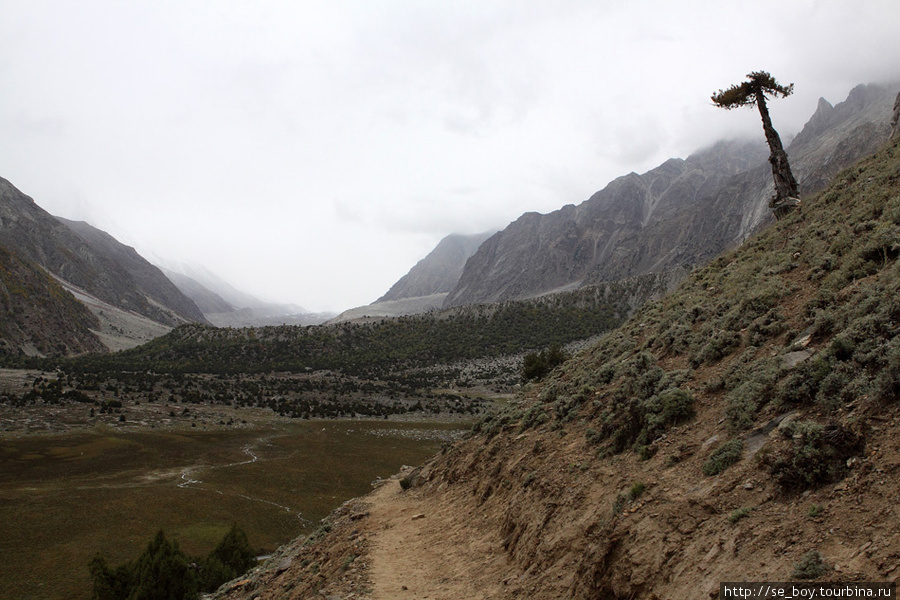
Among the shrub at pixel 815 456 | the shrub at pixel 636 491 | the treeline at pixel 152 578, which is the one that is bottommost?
the treeline at pixel 152 578

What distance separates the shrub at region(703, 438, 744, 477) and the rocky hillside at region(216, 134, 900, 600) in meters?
0.03

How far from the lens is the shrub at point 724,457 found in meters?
7.29

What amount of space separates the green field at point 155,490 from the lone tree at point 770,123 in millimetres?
29097

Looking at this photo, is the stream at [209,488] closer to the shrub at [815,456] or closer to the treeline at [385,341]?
the shrub at [815,456]

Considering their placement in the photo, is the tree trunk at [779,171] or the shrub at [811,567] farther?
the tree trunk at [779,171]

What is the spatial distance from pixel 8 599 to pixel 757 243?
31.2m

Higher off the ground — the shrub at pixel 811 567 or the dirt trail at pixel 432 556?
the shrub at pixel 811 567

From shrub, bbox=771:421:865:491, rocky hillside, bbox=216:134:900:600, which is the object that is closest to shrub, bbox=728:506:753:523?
rocky hillside, bbox=216:134:900:600

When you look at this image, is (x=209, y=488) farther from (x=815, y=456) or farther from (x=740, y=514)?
(x=815, y=456)

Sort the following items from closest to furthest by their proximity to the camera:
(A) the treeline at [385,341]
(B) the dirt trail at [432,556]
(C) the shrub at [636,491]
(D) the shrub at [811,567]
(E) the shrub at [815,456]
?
(D) the shrub at [811,567]
(E) the shrub at [815,456]
(C) the shrub at [636,491]
(B) the dirt trail at [432,556]
(A) the treeline at [385,341]

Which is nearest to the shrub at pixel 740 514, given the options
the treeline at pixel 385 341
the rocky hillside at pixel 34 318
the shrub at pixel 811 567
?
the shrub at pixel 811 567

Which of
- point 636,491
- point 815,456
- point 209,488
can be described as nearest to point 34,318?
point 209,488

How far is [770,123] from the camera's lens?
23922 millimetres

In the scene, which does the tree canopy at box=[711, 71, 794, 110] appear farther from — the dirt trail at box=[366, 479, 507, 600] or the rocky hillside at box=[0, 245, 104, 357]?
the rocky hillside at box=[0, 245, 104, 357]
